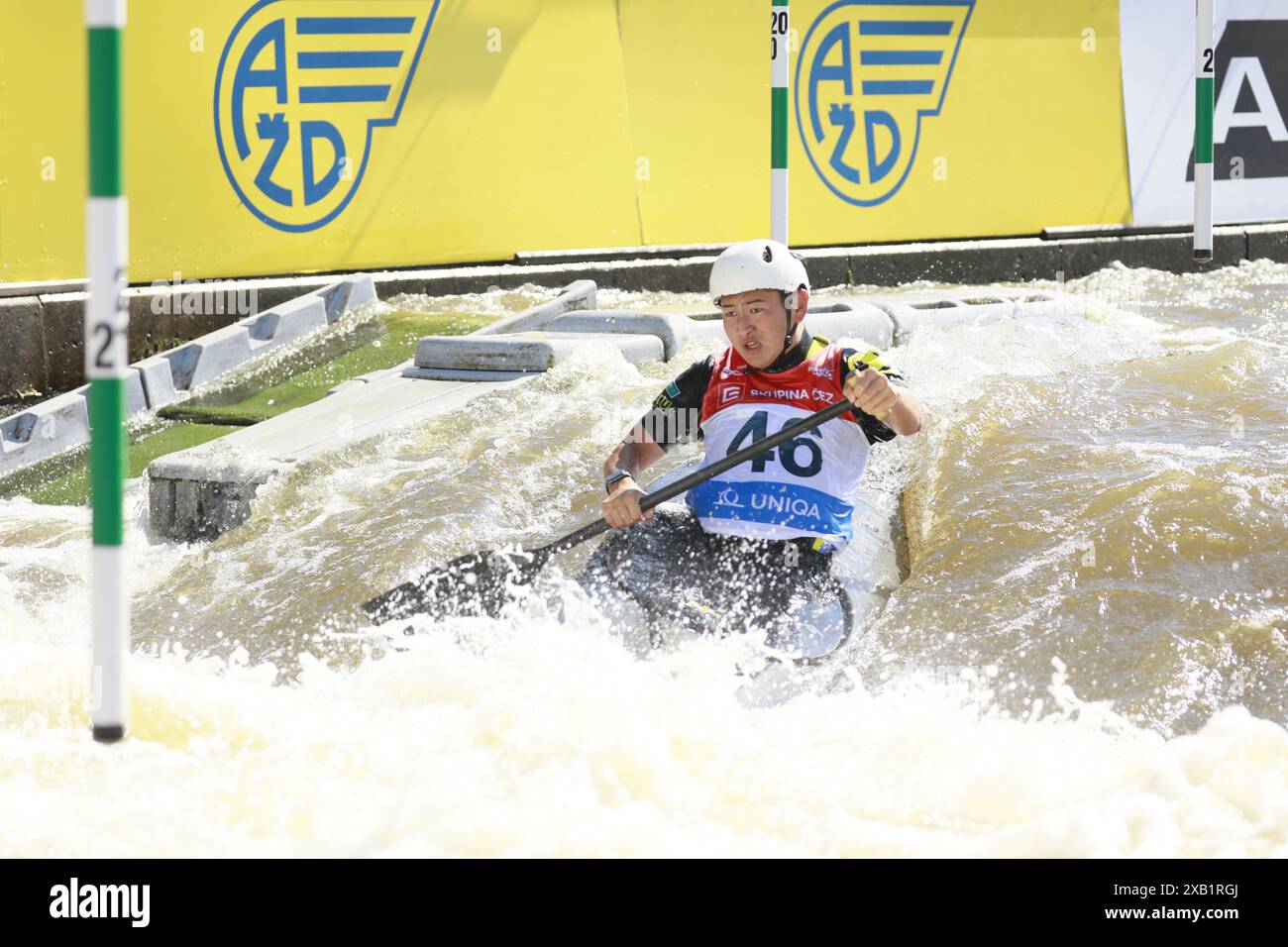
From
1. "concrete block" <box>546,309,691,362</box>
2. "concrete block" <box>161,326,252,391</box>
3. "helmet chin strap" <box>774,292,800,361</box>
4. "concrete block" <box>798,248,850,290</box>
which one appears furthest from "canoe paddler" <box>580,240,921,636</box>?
"concrete block" <box>798,248,850,290</box>

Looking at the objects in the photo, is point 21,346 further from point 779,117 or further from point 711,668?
point 711,668

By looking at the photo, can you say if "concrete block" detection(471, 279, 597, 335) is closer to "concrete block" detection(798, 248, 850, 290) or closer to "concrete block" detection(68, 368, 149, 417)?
"concrete block" detection(68, 368, 149, 417)

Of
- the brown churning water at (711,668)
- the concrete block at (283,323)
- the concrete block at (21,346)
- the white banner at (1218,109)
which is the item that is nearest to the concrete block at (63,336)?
the concrete block at (21,346)

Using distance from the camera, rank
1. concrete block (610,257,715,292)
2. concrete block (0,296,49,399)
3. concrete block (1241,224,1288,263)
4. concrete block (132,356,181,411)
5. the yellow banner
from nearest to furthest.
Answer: concrete block (132,356,181,411)
concrete block (0,296,49,399)
the yellow banner
concrete block (610,257,715,292)
concrete block (1241,224,1288,263)

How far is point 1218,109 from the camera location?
415 inches

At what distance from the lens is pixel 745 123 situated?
371 inches

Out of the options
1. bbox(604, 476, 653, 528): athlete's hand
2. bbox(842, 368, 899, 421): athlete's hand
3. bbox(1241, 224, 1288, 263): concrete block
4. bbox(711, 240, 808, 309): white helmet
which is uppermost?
bbox(1241, 224, 1288, 263): concrete block

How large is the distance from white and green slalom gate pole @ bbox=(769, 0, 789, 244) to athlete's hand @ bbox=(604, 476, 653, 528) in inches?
120

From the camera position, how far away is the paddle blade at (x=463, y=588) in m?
4.55

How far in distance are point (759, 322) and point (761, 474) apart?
0.46 m

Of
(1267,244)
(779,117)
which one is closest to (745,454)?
(779,117)

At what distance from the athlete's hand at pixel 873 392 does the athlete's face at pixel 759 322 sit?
0.37m

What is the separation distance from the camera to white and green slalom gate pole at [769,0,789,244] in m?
7.25
